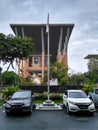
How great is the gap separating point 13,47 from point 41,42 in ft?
133

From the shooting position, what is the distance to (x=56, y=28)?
3071 inches

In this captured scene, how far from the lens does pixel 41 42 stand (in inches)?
3250

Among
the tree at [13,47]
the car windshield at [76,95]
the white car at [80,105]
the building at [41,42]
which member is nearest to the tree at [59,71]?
the building at [41,42]

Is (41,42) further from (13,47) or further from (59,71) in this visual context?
(13,47)

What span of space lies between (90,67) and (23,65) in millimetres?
20068

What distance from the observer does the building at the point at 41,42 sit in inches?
3071

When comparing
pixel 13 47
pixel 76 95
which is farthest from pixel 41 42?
pixel 76 95

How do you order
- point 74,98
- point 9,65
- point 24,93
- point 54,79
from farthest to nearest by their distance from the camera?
point 54,79 → point 9,65 → point 24,93 → point 74,98

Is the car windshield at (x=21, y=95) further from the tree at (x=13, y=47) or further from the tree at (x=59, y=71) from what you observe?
the tree at (x=59, y=71)

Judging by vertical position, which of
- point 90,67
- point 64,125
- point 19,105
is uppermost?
point 90,67

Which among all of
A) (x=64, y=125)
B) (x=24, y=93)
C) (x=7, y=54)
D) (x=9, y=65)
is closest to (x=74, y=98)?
(x=24, y=93)

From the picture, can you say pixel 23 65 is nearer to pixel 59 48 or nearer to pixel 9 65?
pixel 59 48

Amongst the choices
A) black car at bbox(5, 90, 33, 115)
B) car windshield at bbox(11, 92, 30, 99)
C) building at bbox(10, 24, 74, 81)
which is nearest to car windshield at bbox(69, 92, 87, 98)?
car windshield at bbox(11, 92, 30, 99)

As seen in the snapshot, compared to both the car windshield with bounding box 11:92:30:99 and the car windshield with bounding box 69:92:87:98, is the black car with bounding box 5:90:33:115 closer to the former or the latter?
the car windshield with bounding box 11:92:30:99
